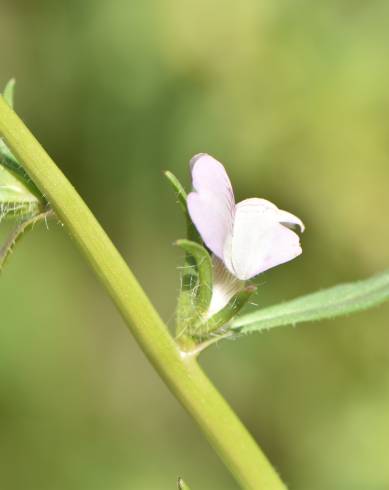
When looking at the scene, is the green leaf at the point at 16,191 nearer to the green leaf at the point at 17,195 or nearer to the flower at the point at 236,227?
the green leaf at the point at 17,195

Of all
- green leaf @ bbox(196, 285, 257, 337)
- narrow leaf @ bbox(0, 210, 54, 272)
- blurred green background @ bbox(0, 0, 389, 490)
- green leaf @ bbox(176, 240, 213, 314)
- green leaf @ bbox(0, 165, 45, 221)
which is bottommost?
blurred green background @ bbox(0, 0, 389, 490)

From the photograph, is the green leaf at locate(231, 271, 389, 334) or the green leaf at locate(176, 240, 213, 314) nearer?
the green leaf at locate(176, 240, 213, 314)

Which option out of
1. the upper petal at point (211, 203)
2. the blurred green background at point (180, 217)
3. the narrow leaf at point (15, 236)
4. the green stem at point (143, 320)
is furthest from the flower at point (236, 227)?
the blurred green background at point (180, 217)

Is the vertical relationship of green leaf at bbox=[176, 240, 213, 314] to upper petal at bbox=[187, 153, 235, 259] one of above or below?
below

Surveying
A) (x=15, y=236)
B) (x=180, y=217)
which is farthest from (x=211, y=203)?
(x=180, y=217)

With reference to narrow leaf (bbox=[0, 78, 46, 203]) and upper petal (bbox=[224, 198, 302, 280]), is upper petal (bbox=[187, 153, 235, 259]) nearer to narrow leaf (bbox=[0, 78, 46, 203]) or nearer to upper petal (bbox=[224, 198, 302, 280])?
upper petal (bbox=[224, 198, 302, 280])

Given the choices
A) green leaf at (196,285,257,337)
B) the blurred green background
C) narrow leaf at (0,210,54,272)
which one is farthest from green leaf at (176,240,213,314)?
the blurred green background

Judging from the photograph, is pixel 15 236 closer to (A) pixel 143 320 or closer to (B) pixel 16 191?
(B) pixel 16 191
